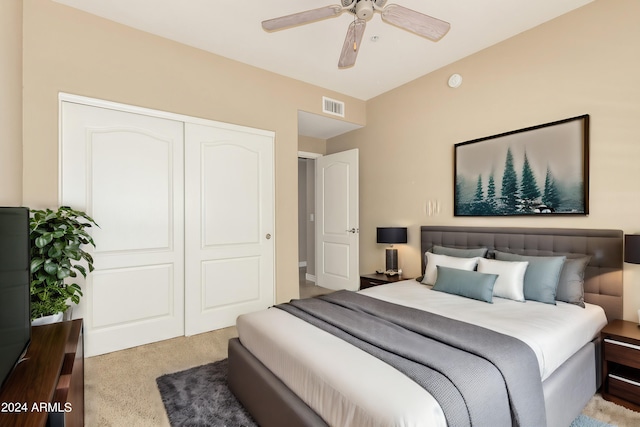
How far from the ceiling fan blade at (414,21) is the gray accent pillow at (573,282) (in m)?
1.99

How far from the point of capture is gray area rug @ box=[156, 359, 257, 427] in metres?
1.84

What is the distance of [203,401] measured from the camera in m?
2.03

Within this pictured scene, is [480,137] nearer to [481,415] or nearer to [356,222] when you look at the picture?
[356,222]

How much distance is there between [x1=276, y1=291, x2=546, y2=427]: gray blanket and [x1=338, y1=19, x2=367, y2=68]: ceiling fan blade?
190 cm

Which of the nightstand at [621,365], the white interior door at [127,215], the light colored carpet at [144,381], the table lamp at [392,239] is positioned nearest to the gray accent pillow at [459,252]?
the table lamp at [392,239]

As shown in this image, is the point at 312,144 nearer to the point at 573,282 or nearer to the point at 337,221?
the point at 337,221

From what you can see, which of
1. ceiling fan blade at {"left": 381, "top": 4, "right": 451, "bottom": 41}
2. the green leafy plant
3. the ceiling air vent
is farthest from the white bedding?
the ceiling air vent

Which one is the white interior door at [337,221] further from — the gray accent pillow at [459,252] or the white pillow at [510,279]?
the white pillow at [510,279]

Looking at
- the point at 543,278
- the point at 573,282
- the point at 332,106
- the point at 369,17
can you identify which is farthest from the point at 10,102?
the point at 573,282

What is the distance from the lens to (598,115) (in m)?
2.51

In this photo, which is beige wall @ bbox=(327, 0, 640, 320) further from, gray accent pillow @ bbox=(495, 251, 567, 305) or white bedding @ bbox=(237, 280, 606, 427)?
white bedding @ bbox=(237, 280, 606, 427)

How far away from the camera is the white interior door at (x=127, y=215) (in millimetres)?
2684

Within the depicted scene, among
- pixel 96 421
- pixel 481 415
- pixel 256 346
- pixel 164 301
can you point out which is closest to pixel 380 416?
pixel 481 415

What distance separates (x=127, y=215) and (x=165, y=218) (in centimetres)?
32
